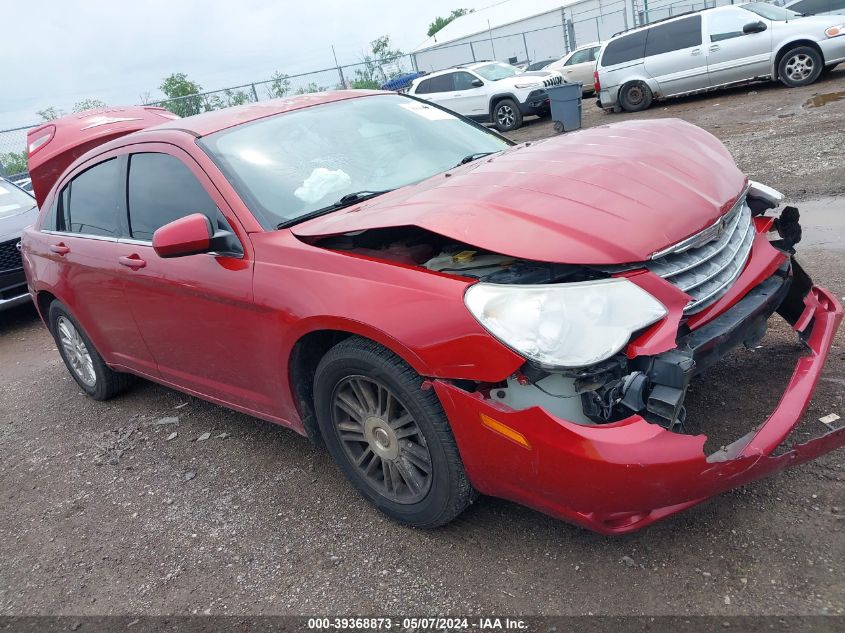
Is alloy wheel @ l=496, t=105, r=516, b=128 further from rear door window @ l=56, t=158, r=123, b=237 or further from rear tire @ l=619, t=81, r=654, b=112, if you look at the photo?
rear door window @ l=56, t=158, r=123, b=237

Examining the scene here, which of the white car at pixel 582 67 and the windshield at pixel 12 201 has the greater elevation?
the windshield at pixel 12 201

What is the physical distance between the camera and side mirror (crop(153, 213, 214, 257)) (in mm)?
2979

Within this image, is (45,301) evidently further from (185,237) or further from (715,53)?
(715,53)

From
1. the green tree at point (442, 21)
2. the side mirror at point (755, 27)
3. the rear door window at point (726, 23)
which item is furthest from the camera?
the green tree at point (442, 21)

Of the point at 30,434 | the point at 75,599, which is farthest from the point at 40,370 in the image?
the point at 75,599

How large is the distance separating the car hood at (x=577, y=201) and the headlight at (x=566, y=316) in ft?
0.35

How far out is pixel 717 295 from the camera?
259 cm

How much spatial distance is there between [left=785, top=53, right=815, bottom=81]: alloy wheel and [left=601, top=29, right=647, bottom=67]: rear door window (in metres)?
2.83

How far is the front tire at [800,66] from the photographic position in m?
12.9

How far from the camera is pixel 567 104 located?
12531mm

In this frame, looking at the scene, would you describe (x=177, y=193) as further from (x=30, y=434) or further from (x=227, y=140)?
(x=30, y=434)

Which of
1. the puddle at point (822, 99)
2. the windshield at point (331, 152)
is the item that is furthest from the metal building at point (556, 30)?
the windshield at point (331, 152)

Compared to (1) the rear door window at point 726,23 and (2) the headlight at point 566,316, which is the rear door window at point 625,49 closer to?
(1) the rear door window at point 726,23

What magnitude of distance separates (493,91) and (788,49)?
6077mm
